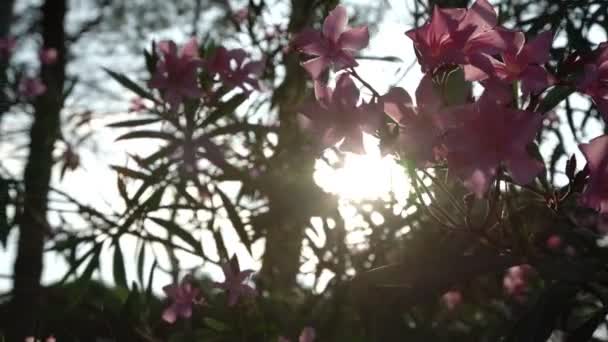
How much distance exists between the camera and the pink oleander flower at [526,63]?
0.66 metres

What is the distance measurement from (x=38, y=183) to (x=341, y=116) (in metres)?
1.44

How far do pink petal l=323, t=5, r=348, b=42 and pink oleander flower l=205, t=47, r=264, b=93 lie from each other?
0.66 metres

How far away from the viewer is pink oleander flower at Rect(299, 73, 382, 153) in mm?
715

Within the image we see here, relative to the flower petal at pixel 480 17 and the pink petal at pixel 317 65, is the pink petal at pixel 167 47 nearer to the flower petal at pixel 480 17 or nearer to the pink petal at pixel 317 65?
the pink petal at pixel 317 65

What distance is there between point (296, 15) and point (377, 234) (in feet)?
2.20

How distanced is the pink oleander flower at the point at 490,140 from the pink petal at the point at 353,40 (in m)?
0.20

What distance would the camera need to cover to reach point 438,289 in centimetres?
93

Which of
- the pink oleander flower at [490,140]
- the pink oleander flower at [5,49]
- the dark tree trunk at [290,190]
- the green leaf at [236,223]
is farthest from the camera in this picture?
the pink oleander flower at [5,49]

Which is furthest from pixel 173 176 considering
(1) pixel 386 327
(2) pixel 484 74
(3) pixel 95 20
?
(3) pixel 95 20

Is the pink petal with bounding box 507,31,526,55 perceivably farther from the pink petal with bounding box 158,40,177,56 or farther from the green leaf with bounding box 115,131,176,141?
the green leaf with bounding box 115,131,176,141

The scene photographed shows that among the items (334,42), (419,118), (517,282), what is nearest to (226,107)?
(334,42)

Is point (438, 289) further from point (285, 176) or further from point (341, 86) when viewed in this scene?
point (285, 176)

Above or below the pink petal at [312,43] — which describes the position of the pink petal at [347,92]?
below

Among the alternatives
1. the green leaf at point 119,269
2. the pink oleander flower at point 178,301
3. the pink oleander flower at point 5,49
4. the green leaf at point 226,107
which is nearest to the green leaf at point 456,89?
the green leaf at point 226,107
